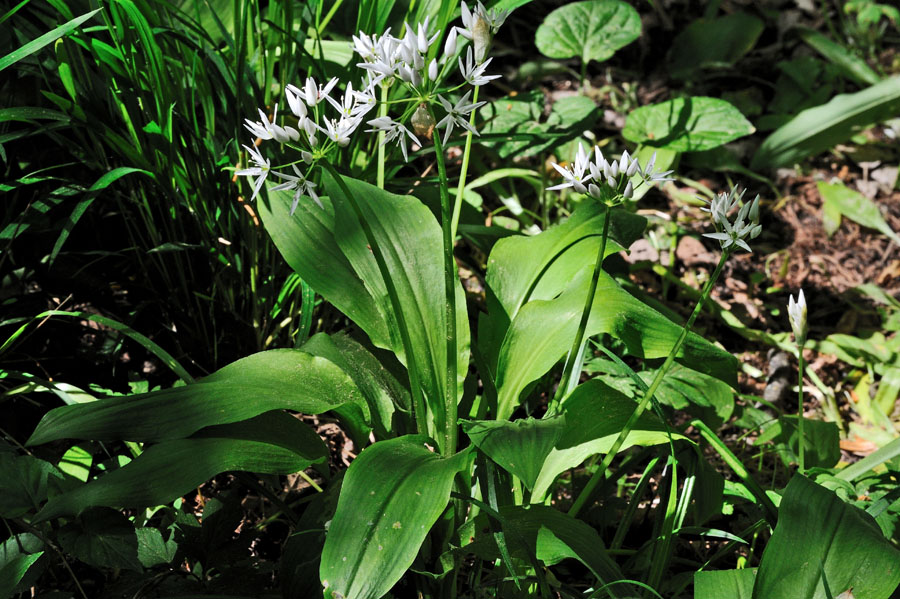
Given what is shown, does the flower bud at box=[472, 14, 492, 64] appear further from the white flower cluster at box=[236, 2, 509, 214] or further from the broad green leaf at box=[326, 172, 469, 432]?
the broad green leaf at box=[326, 172, 469, 432]

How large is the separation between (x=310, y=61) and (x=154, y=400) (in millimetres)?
907

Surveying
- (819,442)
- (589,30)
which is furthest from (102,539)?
(589,30)

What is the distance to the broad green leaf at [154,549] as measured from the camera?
119 centimetres

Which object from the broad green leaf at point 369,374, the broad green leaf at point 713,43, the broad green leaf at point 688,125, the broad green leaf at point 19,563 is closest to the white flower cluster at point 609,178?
the broad green leaf at point 369,374

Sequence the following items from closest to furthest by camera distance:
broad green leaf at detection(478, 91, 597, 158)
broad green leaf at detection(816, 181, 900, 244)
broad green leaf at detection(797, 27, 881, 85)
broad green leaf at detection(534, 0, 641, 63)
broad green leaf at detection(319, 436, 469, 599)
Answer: broad green leaf at detection(319, 436, 469, 599) → broad green leaf at detection(478, 91, 597, 158) → broad green leaf at detection(534, 0, 641, 63) → broad green leaf at detection(816, 181, 900, 244) → broad green leaf at detection(797, 27, 881, 85)

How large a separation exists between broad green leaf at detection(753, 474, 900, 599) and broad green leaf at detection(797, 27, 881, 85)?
8.04 ft

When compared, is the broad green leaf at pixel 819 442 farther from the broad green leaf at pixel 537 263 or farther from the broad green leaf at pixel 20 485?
the broad green leaf at pixel 20 485

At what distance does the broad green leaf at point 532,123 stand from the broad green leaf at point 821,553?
4.21 ft

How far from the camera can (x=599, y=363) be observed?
1737 millimetres

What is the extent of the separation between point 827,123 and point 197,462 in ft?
8.30

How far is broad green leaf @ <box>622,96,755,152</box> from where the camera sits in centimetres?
228

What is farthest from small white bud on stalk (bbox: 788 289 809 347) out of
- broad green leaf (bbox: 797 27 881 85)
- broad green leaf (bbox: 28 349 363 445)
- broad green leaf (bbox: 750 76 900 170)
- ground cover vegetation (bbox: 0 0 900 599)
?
broad green leaf (bbox: 797 27 881 85)

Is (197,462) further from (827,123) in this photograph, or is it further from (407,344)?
(827,123)

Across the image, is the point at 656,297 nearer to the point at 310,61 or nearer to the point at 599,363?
the point at 599,363
